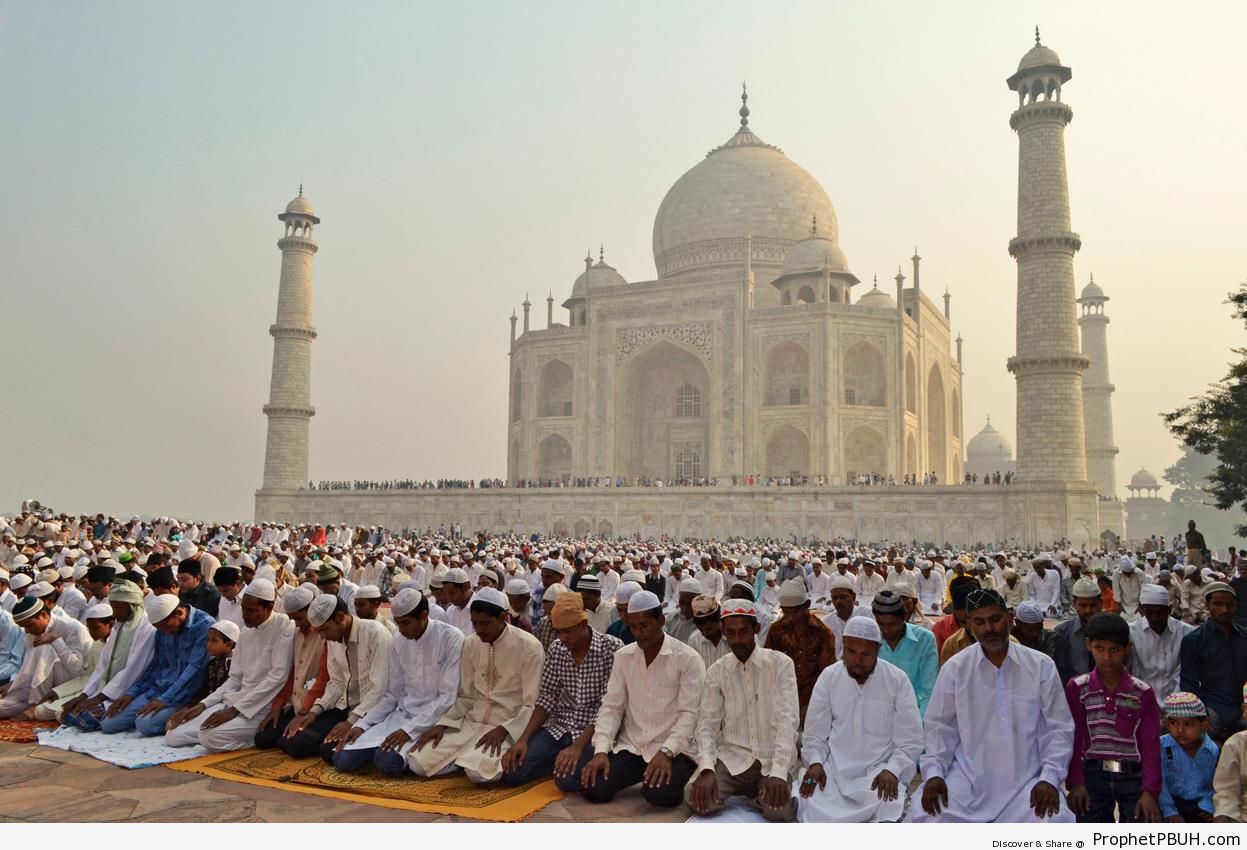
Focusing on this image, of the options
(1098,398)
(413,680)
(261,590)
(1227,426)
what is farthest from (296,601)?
(1098,398)

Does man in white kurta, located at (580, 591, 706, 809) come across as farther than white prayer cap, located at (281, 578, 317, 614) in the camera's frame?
No

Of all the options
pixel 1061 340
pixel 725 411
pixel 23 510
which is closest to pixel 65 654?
pixel 23 510

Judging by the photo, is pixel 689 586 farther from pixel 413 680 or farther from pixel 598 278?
pixel 598 278

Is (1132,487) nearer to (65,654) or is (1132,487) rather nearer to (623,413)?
(623,413)

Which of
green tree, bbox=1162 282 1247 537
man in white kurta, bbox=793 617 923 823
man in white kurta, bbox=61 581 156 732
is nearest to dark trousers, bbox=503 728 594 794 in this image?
man in white kurta, bbox=793 617 923 823

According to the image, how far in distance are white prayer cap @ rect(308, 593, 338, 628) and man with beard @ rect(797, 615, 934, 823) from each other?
2.22 metres

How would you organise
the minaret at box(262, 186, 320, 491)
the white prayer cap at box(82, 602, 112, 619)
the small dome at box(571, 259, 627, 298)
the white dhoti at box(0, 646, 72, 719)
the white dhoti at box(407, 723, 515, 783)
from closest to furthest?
the white dhoti at box(407, 723, 515, 783) → the white dhoti at box(0, 646, 72, 719) → the white prayer cap at box(82, 602, 112, 619) → the minaret at box(262, 186, 320, 491) → the small dome at box(571, 259, 627, 298)

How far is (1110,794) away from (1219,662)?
5.40 ft

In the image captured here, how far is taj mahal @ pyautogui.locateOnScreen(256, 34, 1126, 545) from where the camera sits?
19344mm

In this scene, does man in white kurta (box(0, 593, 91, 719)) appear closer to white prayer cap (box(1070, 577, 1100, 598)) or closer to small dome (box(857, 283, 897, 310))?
white prayer cap (box(1070, 577, 1100, 598))

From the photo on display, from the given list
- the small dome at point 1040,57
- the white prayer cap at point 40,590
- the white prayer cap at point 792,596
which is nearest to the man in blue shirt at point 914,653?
the white prayer cap at point 792,596

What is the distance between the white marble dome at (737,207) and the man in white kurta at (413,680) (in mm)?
27585

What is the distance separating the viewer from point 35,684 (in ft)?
17.1

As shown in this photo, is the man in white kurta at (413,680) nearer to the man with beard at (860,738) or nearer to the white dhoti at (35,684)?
the man with beard at (860,738)
